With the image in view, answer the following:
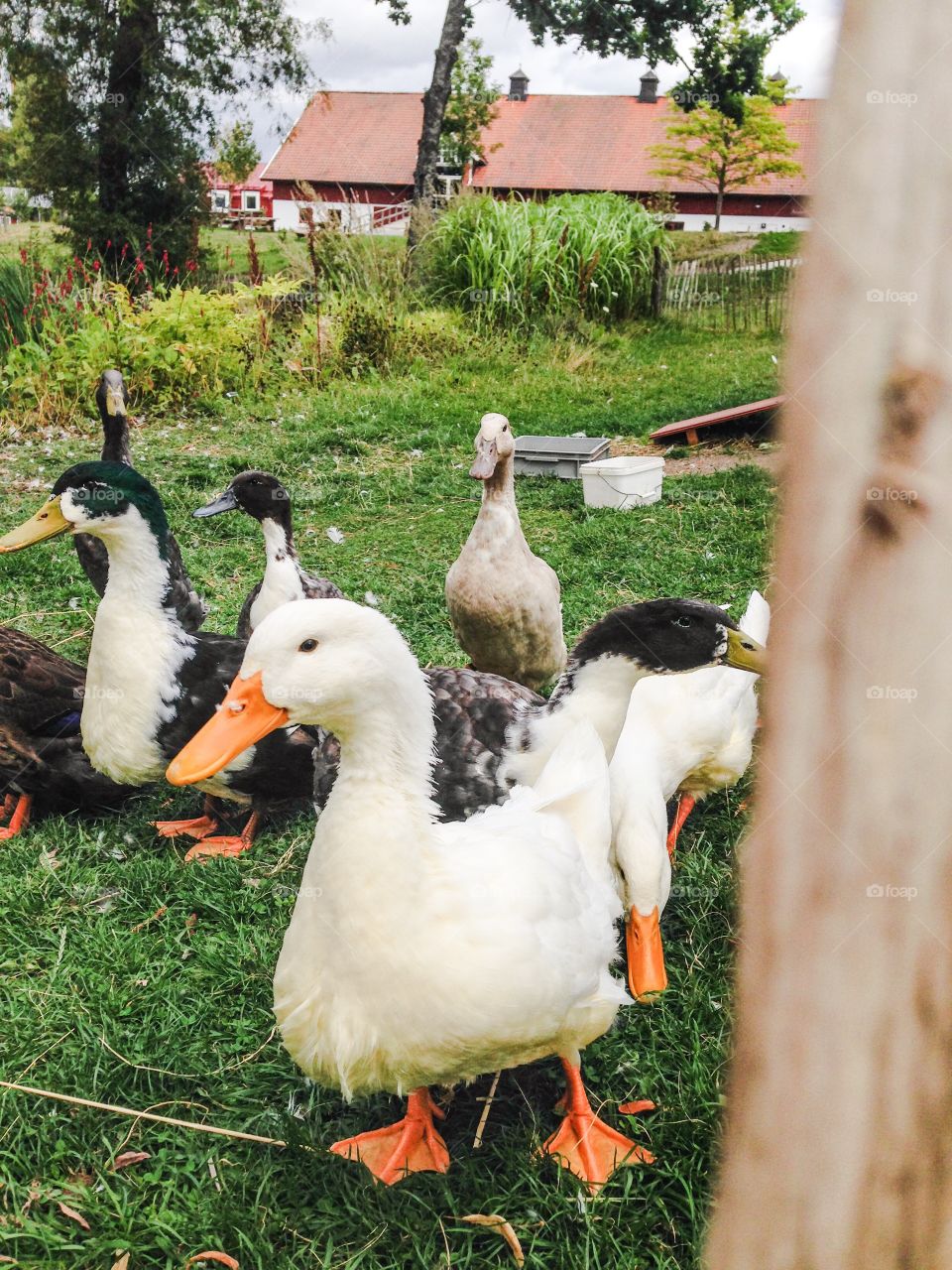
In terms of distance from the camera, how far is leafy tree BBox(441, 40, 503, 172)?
64.3 ft

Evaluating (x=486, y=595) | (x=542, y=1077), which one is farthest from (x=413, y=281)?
(x=542, y=1077)

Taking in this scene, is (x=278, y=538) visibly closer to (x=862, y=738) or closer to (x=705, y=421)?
(x=862, y=738)

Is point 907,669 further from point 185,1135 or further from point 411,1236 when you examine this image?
point 185,1135

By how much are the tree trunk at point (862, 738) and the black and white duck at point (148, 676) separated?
3.06 m

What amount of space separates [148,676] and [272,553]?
84cm

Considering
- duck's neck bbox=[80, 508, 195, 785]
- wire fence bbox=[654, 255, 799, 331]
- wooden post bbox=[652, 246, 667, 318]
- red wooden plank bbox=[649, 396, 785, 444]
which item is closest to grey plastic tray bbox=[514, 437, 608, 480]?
red wooden plank bbox=[649, 396, 785, 444]

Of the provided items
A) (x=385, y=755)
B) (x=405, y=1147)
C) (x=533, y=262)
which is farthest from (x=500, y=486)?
(x=533, y=262)

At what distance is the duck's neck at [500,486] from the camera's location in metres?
4.26

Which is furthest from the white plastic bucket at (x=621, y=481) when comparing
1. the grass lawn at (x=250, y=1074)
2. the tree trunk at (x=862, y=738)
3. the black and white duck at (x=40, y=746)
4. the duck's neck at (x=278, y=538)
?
the tree trunk at (x=862, y=738)

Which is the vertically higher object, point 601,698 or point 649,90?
point 649,90

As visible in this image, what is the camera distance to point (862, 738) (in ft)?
1.49

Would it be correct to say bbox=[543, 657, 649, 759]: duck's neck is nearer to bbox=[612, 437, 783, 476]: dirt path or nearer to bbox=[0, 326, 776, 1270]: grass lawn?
bbox=[0, 326, 776, 1270]: grass lawn

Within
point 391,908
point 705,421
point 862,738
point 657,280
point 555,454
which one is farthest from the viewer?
point 657,280

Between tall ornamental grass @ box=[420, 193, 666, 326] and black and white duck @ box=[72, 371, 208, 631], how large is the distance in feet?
24.3
